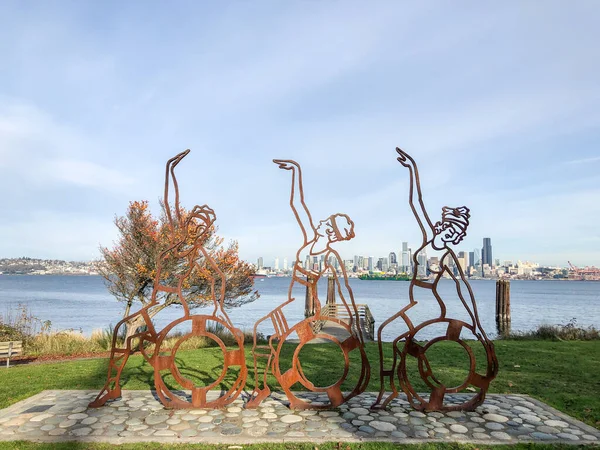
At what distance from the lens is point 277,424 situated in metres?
5.29

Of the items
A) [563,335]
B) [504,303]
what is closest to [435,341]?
[563,335]

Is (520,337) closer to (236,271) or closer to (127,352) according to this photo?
(236,271)

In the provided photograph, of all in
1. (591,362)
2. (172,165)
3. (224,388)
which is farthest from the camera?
(591,362)

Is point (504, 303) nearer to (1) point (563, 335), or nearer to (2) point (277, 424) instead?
(1) point (563, 335)

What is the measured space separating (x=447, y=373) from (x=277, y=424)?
4976 millimetres

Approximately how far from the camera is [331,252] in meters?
6.32

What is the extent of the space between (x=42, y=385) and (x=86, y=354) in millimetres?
5262

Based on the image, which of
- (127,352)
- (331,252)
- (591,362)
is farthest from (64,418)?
(591,362)

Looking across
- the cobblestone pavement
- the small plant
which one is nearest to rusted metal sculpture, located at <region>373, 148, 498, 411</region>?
the cobblestone pavement

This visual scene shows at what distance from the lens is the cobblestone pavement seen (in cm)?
486

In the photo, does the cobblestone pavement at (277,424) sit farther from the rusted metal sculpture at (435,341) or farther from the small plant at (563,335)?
the small plant at (563,335)

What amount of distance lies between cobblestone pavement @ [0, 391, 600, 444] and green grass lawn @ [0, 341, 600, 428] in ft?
2.51

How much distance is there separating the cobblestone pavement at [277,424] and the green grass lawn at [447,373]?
2.51ft

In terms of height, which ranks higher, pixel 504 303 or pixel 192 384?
pixel 192 384
